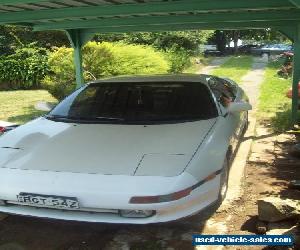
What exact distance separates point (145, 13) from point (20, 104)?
7.44 meters

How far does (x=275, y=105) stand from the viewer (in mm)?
10883

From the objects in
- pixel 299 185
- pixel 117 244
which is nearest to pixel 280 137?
pixel 299 185

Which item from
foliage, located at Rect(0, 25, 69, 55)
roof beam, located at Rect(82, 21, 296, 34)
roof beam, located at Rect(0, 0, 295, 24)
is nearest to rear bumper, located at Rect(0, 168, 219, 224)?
roof beam, located at Rect(0, 0, 295, 24)

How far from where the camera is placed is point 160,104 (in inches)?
199

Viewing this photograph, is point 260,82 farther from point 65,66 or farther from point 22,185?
point 22,185

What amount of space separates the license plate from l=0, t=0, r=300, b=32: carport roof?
2.56 meters

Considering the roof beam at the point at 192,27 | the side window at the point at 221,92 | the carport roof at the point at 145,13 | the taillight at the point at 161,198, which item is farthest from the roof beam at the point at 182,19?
the taillight at the point at 161,198

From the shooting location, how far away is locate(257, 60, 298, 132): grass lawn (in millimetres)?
8623

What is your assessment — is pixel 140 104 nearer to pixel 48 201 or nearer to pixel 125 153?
pixel 125 153

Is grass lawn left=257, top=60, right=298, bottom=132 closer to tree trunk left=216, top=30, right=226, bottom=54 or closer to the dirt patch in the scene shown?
the dirt patch

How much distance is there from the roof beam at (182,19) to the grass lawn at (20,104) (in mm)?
2478

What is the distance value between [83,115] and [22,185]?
1587 millimetres

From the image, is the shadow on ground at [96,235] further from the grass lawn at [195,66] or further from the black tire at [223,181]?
the grass lawn at [195,66]

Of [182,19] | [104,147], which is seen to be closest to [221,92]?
[104,147]
